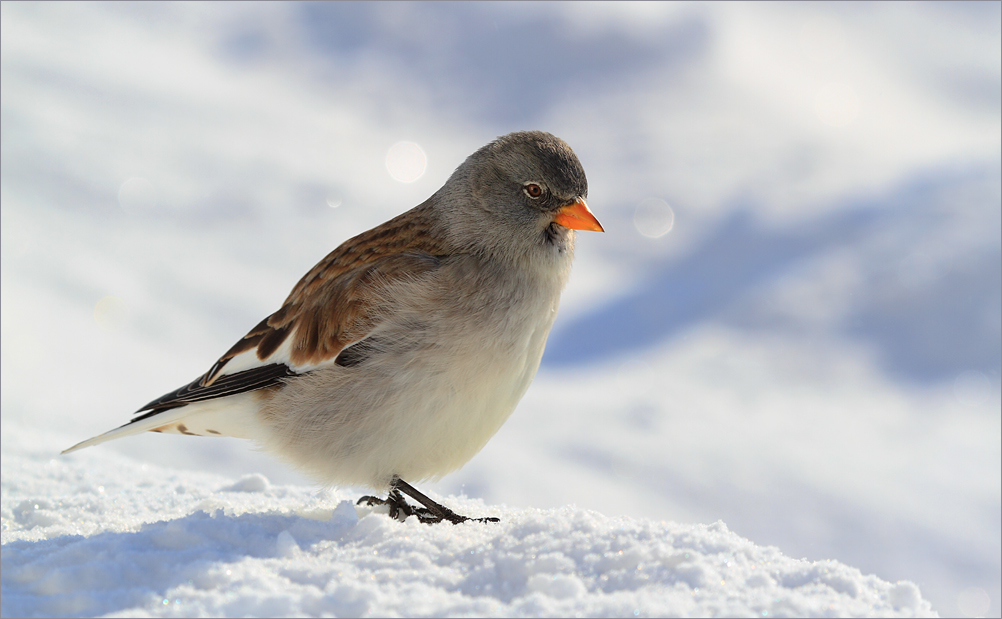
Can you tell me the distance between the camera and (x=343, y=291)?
13.5 ft

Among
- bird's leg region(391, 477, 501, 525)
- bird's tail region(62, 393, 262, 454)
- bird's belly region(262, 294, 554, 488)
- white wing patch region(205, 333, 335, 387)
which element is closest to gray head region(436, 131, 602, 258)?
bird's belly region(262, 294, 554, 488)

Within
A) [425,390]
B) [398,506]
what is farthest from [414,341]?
[398,506]

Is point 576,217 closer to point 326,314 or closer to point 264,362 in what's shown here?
point 326,314

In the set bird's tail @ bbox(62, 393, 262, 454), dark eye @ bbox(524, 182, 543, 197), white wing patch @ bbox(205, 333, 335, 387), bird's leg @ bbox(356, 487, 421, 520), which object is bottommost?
bird's leg @ bbox(356, 487, 421, 520)

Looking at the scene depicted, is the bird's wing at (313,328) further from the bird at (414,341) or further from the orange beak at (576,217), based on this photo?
the orange beak at (576,217)

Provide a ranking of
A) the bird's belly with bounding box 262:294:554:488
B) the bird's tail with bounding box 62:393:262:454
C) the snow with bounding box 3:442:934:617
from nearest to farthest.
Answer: the snow with bounding box 3:442:934:617 < the bird's belly with bounding box 262:294:554:488 < the bird's tail with bounding box 62:393:262:454

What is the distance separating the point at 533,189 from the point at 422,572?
2346 millimetres

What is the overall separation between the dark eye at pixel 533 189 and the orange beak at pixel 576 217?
6.5 inches

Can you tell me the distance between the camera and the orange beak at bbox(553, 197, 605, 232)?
163 inches

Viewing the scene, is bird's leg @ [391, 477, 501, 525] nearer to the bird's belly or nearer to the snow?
the bird's belly

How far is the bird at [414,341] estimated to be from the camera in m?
3.72

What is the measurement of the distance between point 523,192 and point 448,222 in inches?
19.0

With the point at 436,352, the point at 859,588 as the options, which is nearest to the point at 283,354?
the point at 436,352

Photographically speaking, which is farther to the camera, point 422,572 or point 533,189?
point 533,189
